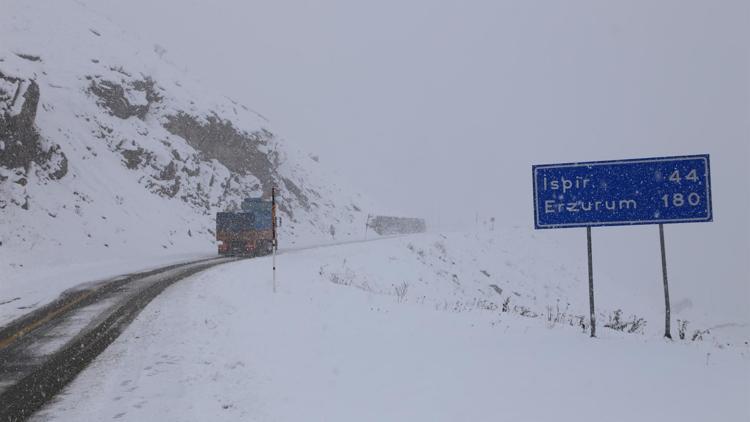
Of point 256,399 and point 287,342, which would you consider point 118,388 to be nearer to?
point 256,399

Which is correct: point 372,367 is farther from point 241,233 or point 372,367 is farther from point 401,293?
point 241,233

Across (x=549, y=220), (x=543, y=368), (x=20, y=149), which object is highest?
(x=20, y=149)

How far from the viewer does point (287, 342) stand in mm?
7727

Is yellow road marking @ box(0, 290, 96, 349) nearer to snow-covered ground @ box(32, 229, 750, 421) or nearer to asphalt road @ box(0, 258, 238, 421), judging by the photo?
asphalt road @ box(0, 258, 238, 421)

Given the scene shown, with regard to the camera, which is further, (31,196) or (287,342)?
(31,196)

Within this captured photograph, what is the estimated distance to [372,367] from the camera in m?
6.60

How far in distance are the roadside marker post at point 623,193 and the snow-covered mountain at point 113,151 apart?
19146 mm

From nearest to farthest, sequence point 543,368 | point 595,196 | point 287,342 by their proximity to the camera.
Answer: point 543,368 → point 287,342 → point 595,196

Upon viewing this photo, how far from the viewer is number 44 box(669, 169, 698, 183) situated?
33.4 ft

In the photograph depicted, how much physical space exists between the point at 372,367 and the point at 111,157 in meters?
29.7

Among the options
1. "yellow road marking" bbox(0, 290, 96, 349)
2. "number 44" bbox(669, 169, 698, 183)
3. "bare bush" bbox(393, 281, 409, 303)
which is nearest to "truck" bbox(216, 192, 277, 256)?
"bare bush" bbox(393, 281, 409, 303)

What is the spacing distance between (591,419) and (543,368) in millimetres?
2001

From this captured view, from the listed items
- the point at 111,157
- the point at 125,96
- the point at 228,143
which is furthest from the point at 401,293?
the point at 228,143

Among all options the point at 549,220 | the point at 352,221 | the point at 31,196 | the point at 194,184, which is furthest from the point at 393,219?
the point at 549,220
